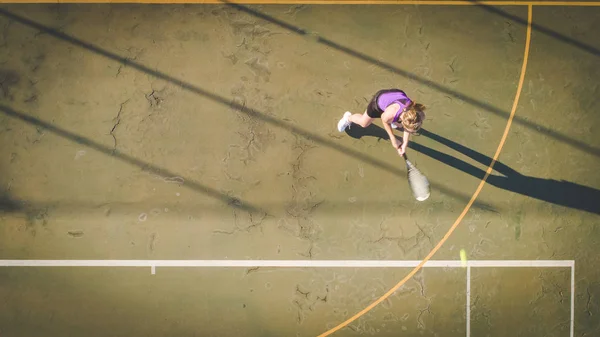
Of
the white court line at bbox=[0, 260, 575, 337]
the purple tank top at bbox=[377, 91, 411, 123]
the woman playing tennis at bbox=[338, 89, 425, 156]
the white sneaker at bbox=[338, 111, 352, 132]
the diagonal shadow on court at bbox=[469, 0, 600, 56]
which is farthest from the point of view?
the diagonal shadow on court at bbox=[469, 0, 600, 56]

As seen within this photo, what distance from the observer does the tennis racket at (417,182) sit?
6.28 metres

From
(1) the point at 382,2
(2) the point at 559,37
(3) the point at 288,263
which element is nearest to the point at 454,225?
(3) the point at 288,263

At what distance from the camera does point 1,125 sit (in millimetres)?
6703

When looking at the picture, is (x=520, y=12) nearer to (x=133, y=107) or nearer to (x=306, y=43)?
(x=306, y=43)

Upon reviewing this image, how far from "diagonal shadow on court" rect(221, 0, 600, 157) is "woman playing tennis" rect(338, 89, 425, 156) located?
2.89 ft

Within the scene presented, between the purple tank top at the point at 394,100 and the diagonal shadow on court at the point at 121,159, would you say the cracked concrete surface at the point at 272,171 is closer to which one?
the diagonal shadow on court at the point at 121,159

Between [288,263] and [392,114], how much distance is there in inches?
107

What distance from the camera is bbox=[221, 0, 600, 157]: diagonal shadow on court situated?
262 inches

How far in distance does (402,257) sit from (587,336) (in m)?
3.04

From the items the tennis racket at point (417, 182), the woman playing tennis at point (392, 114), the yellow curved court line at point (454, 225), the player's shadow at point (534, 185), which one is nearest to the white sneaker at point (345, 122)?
the woman playing tennis at point (392, 114)

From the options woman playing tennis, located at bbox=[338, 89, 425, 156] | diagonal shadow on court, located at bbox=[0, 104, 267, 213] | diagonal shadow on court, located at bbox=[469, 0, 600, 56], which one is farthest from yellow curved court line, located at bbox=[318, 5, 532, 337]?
diagonal shadow on court, located at bbox=[0, 104, 267, 213]

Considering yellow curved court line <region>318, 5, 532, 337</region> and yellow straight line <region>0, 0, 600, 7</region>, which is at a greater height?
yellow straight line <region>0, 0, 600, 7</region>

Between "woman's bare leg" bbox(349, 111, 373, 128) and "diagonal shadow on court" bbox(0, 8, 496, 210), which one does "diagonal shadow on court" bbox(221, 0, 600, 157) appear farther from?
"diagonal shadow on court" bbox(0, 8, 496, 210)

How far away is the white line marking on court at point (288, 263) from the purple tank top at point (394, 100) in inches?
89.5
